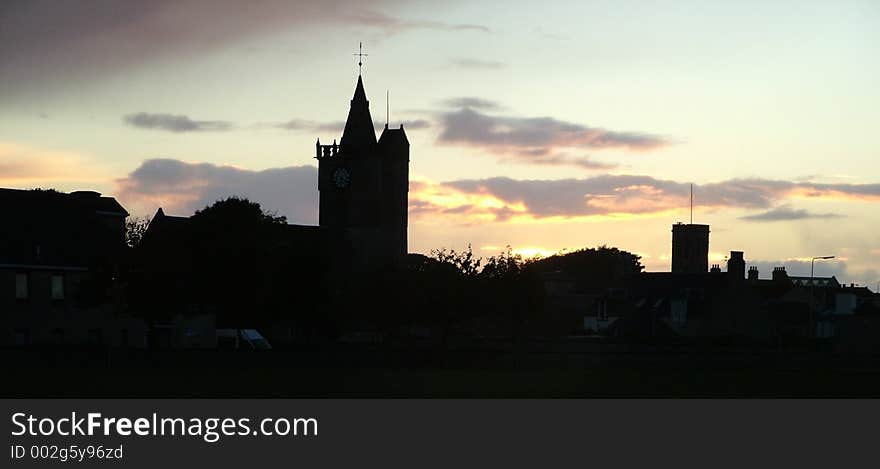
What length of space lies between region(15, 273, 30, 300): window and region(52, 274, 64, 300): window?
1942mm

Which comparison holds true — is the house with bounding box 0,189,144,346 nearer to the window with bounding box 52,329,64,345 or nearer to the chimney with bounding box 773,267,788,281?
the window with bounding box 52,329,64,345

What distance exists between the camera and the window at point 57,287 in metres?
91.9

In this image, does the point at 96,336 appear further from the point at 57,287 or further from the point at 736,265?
the point at 736,265

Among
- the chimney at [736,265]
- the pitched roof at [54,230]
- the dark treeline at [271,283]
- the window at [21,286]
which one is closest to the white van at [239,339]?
the dark treeline at [271,283]

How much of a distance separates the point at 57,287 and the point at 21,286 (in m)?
2.60

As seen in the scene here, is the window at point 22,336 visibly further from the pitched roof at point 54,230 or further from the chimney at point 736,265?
the chimney at point 736,265

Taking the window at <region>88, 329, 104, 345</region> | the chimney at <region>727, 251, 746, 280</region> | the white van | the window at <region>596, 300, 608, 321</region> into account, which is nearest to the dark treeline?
the white van

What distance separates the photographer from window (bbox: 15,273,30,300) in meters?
89.9

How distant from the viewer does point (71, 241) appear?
94188 mm

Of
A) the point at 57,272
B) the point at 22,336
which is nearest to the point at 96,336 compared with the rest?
the point at 57,272

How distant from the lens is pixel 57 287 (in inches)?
3627
